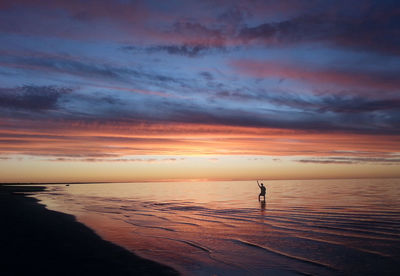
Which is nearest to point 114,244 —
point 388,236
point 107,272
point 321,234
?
point 107,272

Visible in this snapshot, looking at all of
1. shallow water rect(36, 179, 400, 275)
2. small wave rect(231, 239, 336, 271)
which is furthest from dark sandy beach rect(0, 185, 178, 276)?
small wave rect(231, 239, 336, 271)

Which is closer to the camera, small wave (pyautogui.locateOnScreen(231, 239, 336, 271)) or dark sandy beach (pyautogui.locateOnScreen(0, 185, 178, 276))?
dark sandy beach (pyautogui.locateOnScreen(0, 185, 178, 276))

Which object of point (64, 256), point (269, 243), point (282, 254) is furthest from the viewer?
point (269, 243)

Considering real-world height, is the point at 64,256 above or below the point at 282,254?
above

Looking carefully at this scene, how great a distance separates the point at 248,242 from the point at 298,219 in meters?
10.1

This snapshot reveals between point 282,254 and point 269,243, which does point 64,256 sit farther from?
point 269,243

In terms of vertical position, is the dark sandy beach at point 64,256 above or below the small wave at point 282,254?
above

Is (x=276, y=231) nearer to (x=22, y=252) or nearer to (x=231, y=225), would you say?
(x=231, y=225)

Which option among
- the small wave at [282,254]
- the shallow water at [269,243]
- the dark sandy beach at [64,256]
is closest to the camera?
the dark sandy beach at [64,256]

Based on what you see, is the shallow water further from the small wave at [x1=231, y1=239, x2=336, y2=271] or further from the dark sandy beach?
the dark sandy beach

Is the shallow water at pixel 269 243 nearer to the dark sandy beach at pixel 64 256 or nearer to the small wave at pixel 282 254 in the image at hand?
the small wave at pixel 282 254

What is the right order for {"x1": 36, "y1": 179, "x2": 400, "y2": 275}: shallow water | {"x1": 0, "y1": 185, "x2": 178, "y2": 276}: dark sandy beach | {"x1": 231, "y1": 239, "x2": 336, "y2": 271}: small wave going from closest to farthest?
{"x1": 0, "y1": 185, "x2": 178, "y2": 276}: dark sandy beach < {"x1": 36, "y1": 179, "x2": 400, "y2": 275}: shallow water < {"x1": 231, "y1": 239, "x2": 336, "y2": 271}: small wave

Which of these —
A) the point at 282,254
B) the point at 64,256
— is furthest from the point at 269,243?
the point at 64,256

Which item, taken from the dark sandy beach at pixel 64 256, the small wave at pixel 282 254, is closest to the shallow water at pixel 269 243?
the small wave at pixel 282 254
